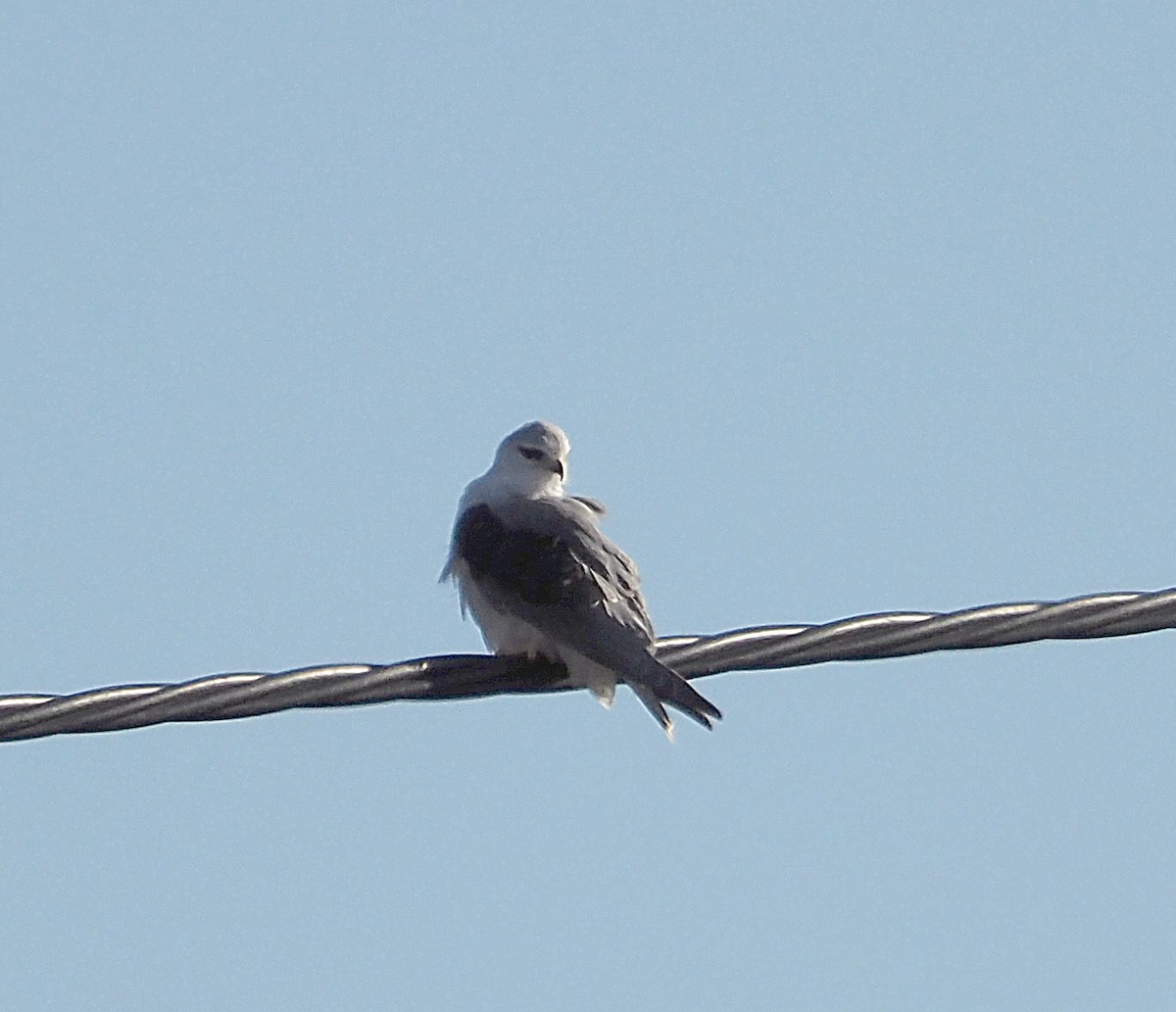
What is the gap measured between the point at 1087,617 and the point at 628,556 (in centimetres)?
219

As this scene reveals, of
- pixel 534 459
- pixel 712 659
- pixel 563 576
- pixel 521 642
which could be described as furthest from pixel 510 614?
pixel 712 659

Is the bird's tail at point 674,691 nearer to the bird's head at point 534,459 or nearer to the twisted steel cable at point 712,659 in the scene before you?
the twisted steel cable at point 712,659

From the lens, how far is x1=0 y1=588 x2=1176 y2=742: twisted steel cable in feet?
13.5

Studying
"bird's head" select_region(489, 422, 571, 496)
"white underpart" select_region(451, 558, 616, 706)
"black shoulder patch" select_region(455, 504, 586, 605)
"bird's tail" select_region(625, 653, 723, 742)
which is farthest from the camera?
"bird's head" select_region(489, 422, 571, 496)

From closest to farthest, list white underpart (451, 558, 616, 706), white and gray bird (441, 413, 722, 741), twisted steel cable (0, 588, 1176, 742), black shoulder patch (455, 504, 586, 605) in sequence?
1. twisted steel cable (0, 588, 1176, 742)
2. white and gray bird (441, 413, 722, 741)
3. white underpart (451, 558, 616, 706)
4. black shoulder patch (455, 504, 586, 605)

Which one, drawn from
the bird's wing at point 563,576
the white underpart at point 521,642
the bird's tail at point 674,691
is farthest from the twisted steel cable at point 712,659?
the white underpart at point 521,642

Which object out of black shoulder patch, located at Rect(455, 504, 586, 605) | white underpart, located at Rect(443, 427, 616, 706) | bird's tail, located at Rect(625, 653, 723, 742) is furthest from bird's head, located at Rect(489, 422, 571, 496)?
bird's tail, located at Rect(625, 653, 723, 742)

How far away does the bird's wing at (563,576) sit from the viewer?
579 centimetres

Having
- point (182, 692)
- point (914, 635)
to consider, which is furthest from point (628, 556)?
point (182, 692)

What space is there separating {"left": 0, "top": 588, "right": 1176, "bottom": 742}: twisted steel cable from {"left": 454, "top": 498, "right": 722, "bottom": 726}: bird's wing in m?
0.81

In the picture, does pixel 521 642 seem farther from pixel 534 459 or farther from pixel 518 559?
pixel 534 459

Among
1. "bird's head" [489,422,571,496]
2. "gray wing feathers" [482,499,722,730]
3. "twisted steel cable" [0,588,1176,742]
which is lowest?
"twisted steel cable" [0,588,1176,742]

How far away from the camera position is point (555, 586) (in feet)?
20.4

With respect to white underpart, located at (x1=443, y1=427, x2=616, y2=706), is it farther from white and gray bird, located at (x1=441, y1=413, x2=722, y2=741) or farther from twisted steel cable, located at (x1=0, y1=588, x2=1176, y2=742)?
twisted steel cable, located at (x1=0, y1=588, x2=1176, y2=742)
